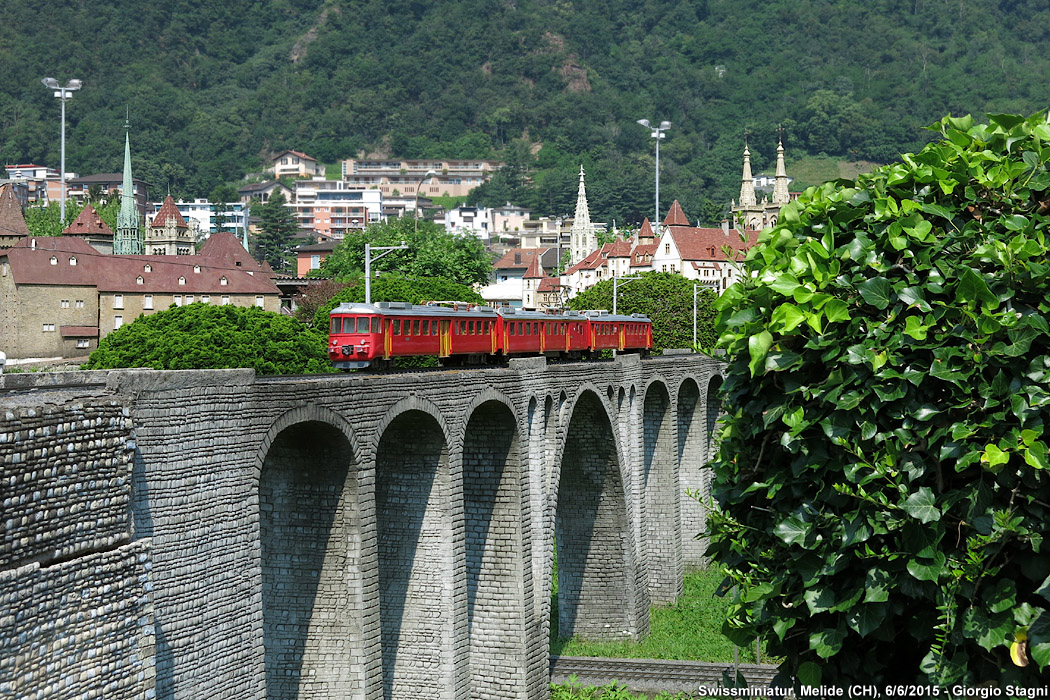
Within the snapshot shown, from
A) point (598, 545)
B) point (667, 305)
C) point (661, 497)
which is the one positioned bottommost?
point (598, 545)

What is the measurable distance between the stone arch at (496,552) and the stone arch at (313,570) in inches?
333

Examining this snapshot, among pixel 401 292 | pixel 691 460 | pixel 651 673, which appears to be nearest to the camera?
pixel 651 673

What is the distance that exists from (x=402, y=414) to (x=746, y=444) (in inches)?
525

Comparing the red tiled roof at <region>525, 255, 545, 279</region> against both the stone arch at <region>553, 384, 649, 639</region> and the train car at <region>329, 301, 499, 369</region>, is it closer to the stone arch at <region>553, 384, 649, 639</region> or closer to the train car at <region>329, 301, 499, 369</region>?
the stone arch at <region>553, 384, 649, 639</region>

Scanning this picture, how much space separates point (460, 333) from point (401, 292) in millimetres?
35803

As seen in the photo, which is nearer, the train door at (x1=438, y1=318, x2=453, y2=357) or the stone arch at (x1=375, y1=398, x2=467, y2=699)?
the stone arch at (x1=375, y1=398, x2=467, y2=699)

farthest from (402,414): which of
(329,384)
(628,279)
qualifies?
(628,279)

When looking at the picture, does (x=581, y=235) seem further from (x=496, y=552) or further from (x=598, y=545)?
(x=496, y=552)

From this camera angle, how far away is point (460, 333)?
38.5 m

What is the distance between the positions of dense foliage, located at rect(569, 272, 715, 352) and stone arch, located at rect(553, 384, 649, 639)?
4195 centimetres

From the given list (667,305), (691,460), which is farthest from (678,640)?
(667,305)

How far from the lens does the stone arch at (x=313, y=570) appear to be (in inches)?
1013

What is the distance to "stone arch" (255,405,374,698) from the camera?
1013 inches

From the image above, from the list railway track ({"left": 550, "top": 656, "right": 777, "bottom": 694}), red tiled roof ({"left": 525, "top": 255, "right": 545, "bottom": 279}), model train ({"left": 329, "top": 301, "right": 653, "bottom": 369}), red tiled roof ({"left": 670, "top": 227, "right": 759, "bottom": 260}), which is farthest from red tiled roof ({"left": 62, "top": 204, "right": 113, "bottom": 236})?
railway track ({"left": 550, "top": 656, "right": 777, "bottom": 694})
